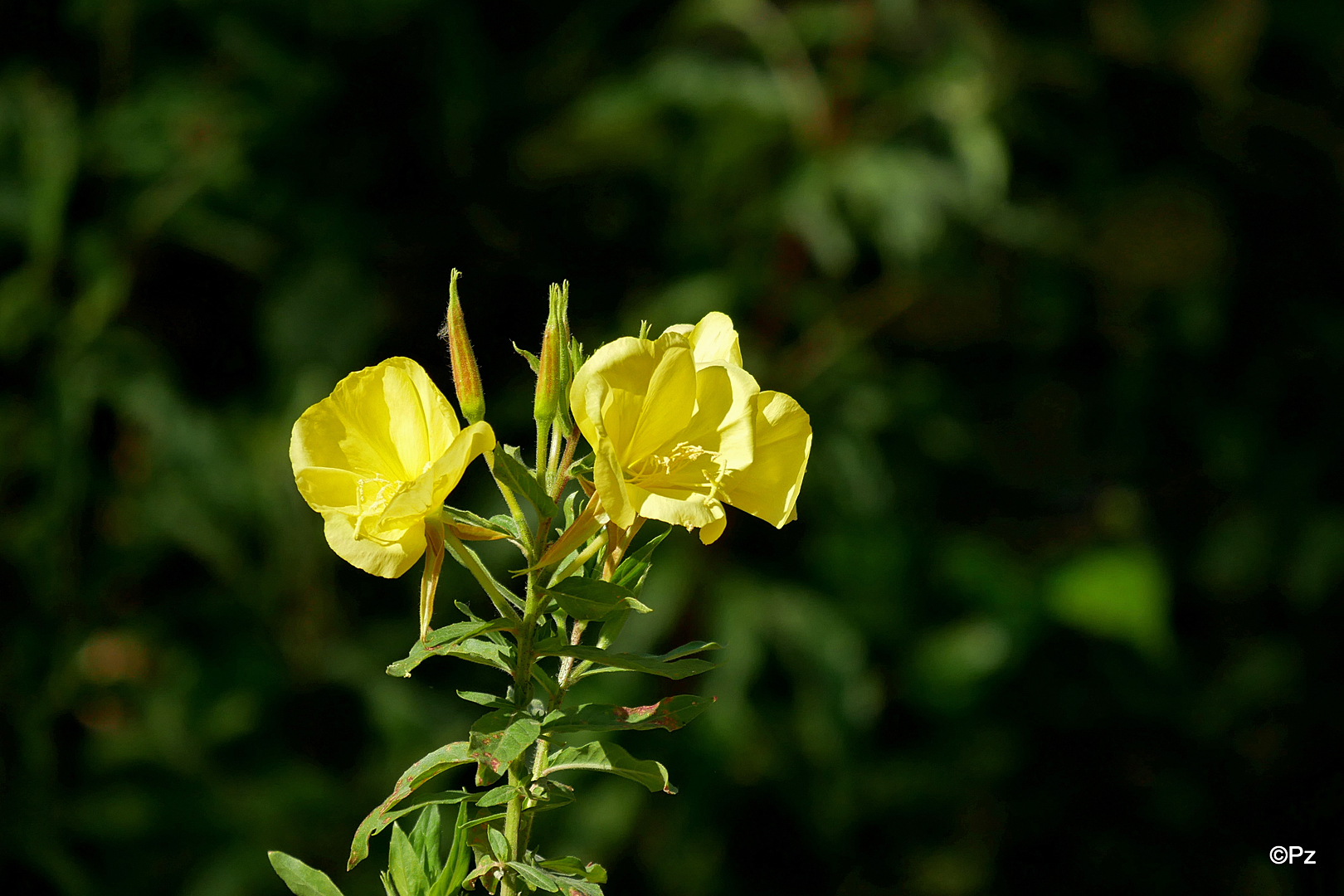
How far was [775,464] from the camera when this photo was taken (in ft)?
1.66

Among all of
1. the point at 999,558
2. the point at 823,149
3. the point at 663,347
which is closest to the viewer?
the point at 663,347

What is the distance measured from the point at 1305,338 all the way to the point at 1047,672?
82cm

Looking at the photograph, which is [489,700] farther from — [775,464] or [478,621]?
[775,464]

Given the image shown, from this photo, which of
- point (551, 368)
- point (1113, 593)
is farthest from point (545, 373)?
point (1113, 593)

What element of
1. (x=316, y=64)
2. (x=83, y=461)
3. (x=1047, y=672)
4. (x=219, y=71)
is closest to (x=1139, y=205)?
(x=1047, y=672)

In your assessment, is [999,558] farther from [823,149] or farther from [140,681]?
[140,681]

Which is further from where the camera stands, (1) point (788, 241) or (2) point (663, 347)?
(1) point (788, 241)

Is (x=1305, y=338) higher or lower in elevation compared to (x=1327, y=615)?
higher

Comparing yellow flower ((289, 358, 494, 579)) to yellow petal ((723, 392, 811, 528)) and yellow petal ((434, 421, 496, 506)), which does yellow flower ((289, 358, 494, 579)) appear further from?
yellow petal ((723, 392, 811, 528))

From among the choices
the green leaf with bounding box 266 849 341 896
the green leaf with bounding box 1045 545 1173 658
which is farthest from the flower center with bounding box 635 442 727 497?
the green leaf with bounding box 1045 545 1173 658

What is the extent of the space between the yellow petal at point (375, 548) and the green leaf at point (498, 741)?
68 mm

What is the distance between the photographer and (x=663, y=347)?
0.48 m

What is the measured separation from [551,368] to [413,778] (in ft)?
0.54

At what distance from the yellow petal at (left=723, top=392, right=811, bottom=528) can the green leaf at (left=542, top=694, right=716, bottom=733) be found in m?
0.08
